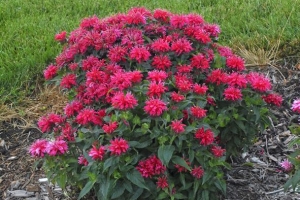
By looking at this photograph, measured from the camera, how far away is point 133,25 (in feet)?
10.2

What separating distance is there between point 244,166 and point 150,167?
1062mm

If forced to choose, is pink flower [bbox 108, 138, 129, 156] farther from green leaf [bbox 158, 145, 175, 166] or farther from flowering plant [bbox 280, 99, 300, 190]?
flowering plant [bbox 280, 99, 300, 190]

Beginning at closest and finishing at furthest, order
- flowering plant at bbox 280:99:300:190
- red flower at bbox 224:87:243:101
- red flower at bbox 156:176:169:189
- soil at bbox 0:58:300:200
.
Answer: flowering plant at bbox 280:99:300:190, red flower at bbox 156:176:169:189, red flower at bbox 224:87:243:101, soil at bbox 0:58:300:200

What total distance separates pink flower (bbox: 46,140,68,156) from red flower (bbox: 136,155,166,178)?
0.40m

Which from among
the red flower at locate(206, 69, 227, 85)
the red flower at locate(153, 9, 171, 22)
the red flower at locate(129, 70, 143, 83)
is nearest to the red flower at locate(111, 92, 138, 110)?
the red flower at locate(129, 70, 143, 83)

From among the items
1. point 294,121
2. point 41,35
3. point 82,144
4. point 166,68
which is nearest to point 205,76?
point 166,68

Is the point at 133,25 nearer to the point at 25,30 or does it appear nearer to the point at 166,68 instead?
the point at 166,68

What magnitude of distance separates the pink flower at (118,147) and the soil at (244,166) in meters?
0.97

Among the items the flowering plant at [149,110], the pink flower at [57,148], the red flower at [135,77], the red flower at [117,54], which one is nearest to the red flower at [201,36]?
the flowering plant at [149,110]

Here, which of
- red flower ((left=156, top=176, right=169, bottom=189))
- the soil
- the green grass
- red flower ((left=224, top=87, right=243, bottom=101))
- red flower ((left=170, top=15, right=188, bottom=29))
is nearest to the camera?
red flower ((left=156, top=176, right=169, bottom=189))

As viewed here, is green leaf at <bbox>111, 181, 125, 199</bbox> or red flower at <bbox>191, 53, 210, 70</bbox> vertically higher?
red flower at <bbox>191, 53, 210, 70</bbox>

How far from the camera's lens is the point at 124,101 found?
2.50 meters

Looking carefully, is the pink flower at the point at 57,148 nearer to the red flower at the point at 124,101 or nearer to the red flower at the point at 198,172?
the red flower at the point at 124,101

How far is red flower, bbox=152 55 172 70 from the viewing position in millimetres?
2861
